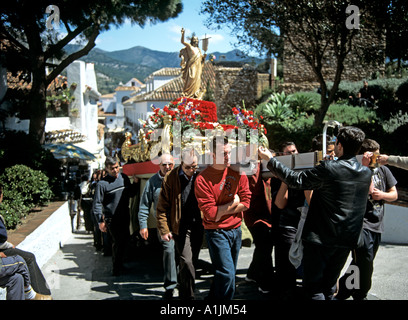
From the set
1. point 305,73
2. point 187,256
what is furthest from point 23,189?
point 305,73

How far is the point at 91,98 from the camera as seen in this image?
30.4 meters

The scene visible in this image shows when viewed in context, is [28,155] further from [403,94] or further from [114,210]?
[403,94]

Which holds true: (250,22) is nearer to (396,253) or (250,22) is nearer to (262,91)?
(396,253)

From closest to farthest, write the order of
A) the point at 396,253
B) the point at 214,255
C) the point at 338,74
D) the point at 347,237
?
the point at 347,237 → the point at 214,255 → the point at 396,253 → the point at 338,74

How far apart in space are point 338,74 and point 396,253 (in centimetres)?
775

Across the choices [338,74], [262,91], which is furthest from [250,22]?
[262,91]

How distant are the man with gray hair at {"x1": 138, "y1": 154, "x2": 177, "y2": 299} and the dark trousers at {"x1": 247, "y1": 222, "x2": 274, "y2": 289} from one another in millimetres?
1049

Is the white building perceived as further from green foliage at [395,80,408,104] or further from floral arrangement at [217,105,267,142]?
floral arrangement at [217,105,267,142]

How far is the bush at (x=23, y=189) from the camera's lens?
25.0 ft

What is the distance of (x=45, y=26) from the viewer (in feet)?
41.9

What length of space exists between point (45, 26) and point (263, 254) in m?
11.2

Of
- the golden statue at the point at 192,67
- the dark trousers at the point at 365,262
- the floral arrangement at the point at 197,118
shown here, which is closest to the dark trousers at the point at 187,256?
the dark trousers at the point at 365,262

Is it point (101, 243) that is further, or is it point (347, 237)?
point (101, 243)
